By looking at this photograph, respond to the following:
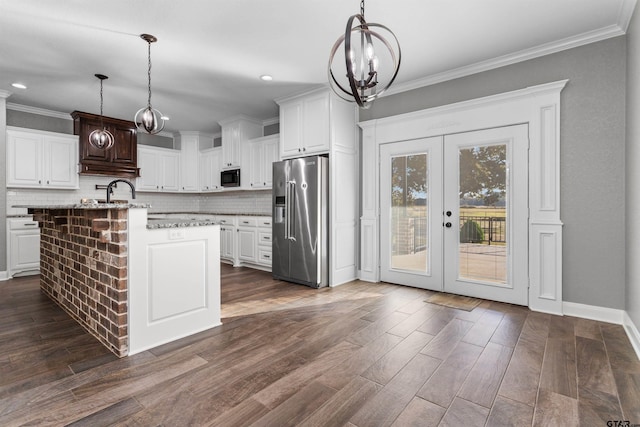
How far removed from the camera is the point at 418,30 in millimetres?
2990

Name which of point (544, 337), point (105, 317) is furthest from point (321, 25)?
point (544, 337)

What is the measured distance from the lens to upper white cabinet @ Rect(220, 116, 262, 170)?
598cm

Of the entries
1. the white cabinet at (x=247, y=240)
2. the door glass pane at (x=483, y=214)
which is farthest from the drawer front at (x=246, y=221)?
the door glass pane at (x=483, y=214)

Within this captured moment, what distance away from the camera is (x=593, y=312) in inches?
120

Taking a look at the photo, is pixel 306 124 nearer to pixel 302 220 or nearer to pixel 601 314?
pixel 302 220

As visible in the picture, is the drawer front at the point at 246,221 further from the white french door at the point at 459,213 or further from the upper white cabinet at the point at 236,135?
the white french door at the point at 459,213

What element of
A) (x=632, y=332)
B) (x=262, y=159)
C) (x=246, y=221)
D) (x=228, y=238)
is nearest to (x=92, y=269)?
(x=246, y=221)

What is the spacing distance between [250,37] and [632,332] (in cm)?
413

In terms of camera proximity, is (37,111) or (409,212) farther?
(37,111)

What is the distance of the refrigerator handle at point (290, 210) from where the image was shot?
4.48 m

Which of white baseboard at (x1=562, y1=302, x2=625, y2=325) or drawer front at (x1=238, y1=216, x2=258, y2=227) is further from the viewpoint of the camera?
drawer front at (x1=238, y1=216, x2=258, y2=227)

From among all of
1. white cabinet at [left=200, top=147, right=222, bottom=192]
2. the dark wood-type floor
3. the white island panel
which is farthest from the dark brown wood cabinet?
Result: the white island panel

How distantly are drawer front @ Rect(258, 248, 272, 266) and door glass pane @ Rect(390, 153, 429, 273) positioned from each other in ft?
6.62

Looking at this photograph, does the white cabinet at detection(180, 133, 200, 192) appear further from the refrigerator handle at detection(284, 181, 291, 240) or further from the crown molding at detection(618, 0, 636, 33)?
the crown molding at detection(618, 0, 636, 33)
